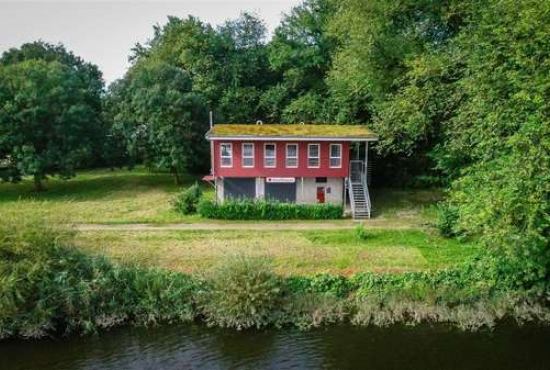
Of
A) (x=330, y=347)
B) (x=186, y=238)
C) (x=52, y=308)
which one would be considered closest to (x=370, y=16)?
(x=186, y=238)

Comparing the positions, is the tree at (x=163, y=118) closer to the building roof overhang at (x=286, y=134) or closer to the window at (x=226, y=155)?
the building roof overhang at (x=286, y=134)

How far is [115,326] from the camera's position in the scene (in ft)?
49.0

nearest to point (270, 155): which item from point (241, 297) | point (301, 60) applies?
point (301, 60)

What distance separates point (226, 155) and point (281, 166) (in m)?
3.78

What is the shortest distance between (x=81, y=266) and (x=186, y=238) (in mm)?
7888

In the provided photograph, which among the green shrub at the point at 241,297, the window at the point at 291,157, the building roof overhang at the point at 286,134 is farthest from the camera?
the window at the point at 291,157

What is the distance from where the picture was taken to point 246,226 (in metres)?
25.8

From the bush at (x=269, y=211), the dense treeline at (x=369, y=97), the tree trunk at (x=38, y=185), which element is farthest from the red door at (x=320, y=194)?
A: the tree trunk at (x=38, y=185)

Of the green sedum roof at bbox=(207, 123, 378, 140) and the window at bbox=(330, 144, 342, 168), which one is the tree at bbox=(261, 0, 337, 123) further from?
the window at bbox=(330, 144, 342, 168)

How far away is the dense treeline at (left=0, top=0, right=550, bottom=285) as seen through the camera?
15023mm

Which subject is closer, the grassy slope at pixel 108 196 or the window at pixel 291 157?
the grassy slope at pixel 108 196

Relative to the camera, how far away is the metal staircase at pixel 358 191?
28.1 meters

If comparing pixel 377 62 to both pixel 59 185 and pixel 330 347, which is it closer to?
pixel 330 347

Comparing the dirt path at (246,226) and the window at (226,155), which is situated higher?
the window at (226,155)
